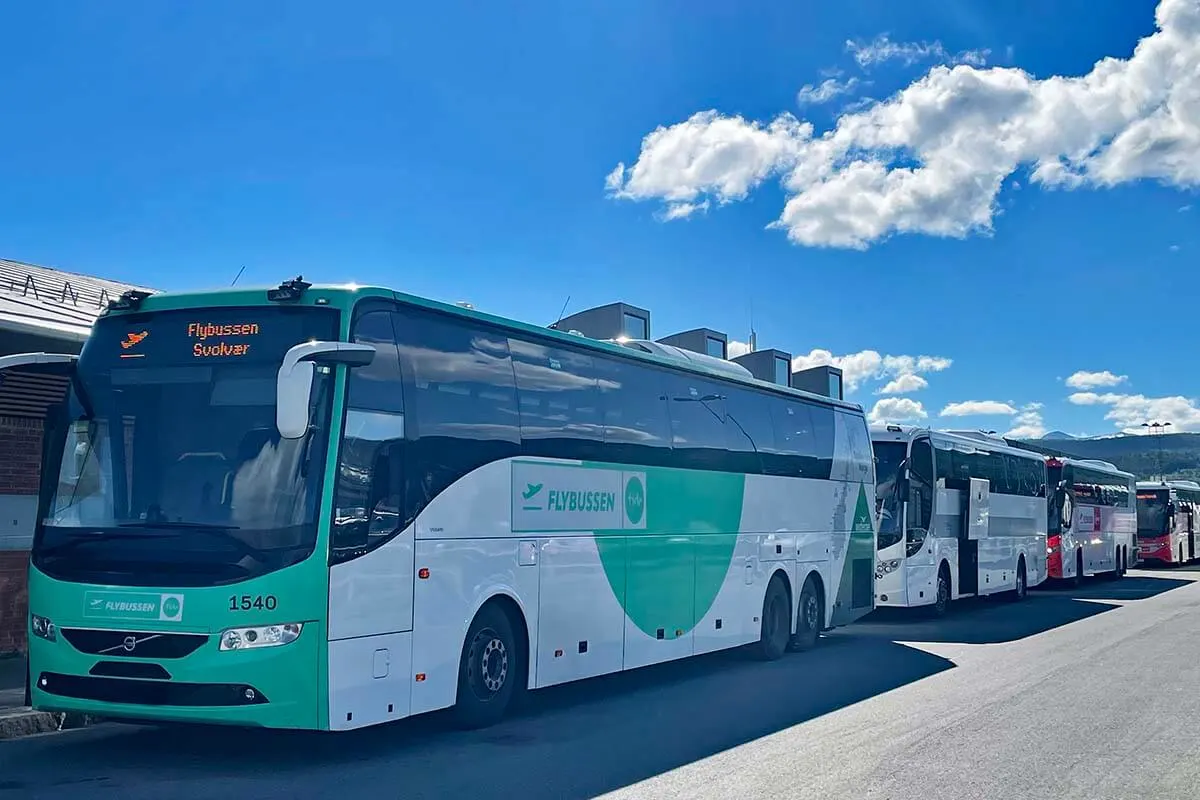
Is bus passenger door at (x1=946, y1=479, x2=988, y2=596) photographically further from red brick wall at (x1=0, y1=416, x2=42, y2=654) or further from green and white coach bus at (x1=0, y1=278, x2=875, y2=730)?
red brick wall at (x1=0, y1=416, x2=42, y2=654)

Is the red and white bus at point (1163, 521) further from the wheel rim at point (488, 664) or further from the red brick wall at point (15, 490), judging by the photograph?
the red brick wall at point (15, 490)

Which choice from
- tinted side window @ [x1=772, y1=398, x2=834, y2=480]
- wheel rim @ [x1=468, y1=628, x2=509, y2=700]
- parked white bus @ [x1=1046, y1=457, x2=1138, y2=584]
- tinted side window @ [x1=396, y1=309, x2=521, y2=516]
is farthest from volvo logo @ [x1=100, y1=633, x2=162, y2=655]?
parked white bus @ [x1=1046, y1=457, x2=1138, y2=584]

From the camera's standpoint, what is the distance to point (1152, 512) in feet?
160

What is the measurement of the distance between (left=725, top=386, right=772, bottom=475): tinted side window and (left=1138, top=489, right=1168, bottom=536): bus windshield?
38.4 meters

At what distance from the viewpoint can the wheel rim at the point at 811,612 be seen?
1694cm

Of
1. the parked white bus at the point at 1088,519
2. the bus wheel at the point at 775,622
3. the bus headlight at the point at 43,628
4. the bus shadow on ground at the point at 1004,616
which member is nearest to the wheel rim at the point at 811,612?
the bus wheel at the point at 775,622

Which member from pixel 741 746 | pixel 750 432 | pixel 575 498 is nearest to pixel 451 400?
pixel 575 498

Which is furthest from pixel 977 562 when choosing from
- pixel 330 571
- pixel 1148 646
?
pixel 330 571

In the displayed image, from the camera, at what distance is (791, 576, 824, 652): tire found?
16.7 metres

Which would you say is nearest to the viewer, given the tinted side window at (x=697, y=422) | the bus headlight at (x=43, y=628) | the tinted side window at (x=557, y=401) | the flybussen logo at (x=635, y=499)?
the bus headlight at (x=43, y=628)

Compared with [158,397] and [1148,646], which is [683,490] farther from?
[1148,646]

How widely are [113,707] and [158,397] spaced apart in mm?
2195

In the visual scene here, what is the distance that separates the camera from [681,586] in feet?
43.5

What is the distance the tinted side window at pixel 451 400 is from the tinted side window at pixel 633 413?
1772 millimetres
